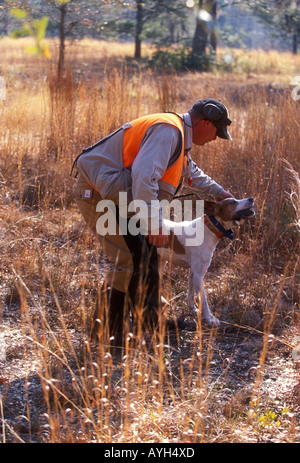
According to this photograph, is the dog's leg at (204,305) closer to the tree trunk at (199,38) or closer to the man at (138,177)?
the man at (138,177)

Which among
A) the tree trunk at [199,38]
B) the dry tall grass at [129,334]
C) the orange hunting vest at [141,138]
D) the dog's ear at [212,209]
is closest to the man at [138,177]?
the orange hunting vest at [141,138]

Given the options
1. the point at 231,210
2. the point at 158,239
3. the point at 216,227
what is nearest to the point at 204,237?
the point at 216,227

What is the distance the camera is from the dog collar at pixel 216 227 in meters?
3.60

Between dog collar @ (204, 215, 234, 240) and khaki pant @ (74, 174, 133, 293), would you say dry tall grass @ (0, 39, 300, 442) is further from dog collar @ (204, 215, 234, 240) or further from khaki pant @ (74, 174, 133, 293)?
dog collar @ (204, 215, 234, 240)

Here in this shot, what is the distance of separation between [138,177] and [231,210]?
1018 millimetres

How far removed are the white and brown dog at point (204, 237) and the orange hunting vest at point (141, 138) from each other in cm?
64

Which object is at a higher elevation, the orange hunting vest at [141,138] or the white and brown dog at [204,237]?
the orange hunting vest at [141,138]

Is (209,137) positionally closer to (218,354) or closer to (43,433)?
(218,354)

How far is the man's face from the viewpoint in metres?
3.21

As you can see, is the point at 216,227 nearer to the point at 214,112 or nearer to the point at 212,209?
the point at 212,209

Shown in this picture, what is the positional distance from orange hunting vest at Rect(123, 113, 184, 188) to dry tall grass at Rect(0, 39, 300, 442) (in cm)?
66

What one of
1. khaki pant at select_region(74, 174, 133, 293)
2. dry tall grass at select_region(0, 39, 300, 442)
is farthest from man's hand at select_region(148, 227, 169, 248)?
dry tall grass at select_region(0, 39, 300, 442)

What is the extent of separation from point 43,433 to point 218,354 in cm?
135
